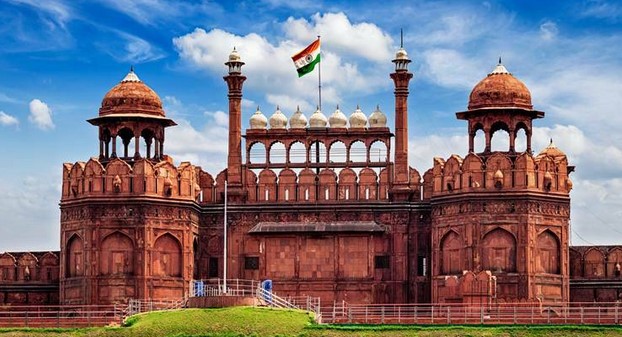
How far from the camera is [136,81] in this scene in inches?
3386

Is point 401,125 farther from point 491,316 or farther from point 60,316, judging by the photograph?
point 60,316

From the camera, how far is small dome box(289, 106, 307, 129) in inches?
3435

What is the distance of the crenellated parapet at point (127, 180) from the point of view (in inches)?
3258

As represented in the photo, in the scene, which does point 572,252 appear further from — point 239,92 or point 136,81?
point 136,81

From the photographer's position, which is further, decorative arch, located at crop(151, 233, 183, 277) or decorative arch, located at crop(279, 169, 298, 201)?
decorative arch, located at crop(279, 169, 298, 201)

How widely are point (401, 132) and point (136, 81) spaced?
15071 mm

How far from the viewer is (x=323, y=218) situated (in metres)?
85.8

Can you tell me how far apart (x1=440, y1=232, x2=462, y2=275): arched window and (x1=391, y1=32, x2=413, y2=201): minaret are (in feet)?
13.8

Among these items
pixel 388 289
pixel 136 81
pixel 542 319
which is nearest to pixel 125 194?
pixel 136 81

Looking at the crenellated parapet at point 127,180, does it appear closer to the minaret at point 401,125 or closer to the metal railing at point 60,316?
the metal railing at point 60,316

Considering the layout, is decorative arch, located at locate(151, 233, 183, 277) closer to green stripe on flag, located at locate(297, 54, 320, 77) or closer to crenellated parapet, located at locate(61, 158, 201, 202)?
crenellated parapet, located at locate(61, 158, 201, 202)

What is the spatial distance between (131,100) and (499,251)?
21875 millimetres

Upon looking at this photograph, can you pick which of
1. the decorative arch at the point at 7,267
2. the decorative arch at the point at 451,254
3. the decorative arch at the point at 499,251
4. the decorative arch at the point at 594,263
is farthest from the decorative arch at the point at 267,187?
the decorative arch at the point at 594,263

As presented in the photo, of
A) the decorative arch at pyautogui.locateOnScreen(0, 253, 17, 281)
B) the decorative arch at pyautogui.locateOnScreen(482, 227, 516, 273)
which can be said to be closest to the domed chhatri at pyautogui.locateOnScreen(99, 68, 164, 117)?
the decorative arch at pyautogui.locateOnScreen(0, 253, 17, 281)
